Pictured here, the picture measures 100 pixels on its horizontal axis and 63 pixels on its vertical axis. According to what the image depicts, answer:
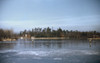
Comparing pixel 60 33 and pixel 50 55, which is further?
pixel 60 33

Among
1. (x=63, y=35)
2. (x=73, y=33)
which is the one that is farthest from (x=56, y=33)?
(x=73, y=33)

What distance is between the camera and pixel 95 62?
595cm

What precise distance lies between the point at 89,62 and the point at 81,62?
1.29 ft

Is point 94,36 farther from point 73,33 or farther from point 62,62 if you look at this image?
point 62,62

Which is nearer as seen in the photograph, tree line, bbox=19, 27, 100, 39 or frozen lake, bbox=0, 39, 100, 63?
frozen lake, bbox=0, 39, 100, 63

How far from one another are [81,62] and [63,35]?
55.0 m

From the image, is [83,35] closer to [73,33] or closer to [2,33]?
[73,33]

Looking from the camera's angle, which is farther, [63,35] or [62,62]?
[63,35]

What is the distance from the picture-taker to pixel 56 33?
57.7 m

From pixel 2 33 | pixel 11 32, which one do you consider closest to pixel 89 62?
pixel 2 33

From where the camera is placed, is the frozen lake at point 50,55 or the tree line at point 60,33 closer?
the frozen lake at point 50,55

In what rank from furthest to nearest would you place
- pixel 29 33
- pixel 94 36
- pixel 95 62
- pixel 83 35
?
pixel 29 33
pixel 83 35
pixel 94 36
pixel 95 62

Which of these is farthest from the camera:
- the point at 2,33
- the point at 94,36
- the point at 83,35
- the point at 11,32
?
the point at 83,35

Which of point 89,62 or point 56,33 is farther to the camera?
point 56,33
